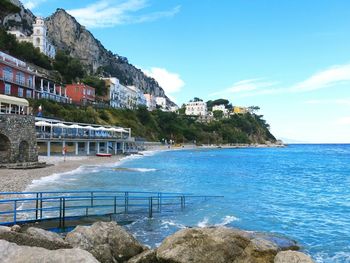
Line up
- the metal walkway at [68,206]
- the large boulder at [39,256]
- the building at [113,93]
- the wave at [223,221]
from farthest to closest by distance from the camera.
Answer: the building at [113,93] → the wave at [223,221] → the metal walkway at [68,206] → the large boulder at [39,256]

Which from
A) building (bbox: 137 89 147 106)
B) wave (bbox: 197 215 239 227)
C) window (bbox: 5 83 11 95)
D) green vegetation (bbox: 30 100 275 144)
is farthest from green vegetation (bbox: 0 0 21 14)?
building (bbox: 137 89 147 106)

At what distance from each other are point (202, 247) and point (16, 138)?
1323 inches

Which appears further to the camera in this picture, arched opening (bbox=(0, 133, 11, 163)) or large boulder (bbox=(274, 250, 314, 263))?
arched opening (bbox=(0, 133, 11, 163))

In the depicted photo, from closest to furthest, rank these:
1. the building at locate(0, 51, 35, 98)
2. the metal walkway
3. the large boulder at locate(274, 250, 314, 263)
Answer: the large boulder at locate(274, 250, 314, 263)
the metal walkway
the building at locate(0, 51, 35, 98)

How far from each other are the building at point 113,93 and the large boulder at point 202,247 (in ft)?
403

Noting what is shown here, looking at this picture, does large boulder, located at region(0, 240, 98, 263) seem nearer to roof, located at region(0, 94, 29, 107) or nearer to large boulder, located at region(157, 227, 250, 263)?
large boulder, located at region(157, 227, 250, 263)

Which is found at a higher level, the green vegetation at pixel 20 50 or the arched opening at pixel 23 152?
the green vegetation at pixel 20 50

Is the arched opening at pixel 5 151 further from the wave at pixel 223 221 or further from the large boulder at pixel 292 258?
the large boulder at pixel 292 258

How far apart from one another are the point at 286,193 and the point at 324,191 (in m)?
5.22

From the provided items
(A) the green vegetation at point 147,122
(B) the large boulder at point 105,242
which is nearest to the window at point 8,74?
(A) the green vegetation at point 147,122

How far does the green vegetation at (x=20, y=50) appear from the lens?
312ft

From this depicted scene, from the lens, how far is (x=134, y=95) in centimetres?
17512

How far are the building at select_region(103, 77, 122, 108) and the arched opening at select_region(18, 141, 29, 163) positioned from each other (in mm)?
90538

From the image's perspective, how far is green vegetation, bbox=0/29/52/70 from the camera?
312ft
